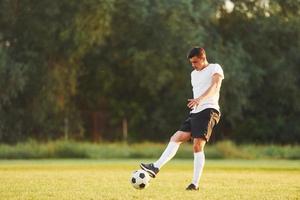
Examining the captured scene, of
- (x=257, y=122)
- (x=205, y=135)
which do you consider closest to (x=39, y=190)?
(x=205, y=135)

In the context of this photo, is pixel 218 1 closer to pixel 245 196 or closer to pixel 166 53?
pixel 166 53

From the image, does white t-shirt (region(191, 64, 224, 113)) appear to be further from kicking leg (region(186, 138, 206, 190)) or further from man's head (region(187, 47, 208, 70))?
kicking leg (region(186, 138, 206, 190))

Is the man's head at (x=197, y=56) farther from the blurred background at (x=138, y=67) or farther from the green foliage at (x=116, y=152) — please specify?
the blurred background at (x=138, y=67)

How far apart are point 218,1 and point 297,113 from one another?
6386mm

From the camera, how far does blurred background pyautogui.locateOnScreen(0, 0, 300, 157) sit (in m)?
31.0

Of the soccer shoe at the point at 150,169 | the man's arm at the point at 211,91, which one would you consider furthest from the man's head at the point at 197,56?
the soccer shoe at the point at 150,169

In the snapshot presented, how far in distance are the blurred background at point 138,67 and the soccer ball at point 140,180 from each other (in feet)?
67.3

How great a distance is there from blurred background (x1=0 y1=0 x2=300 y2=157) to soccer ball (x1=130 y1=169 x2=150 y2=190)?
20.5 m

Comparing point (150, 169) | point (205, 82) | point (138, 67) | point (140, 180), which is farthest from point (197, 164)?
point (138, 67)

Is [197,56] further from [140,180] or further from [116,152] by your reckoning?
[116,152]

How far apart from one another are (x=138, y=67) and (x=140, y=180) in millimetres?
22335

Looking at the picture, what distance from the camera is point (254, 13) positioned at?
113 ft

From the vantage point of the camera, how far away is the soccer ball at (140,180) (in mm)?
9908

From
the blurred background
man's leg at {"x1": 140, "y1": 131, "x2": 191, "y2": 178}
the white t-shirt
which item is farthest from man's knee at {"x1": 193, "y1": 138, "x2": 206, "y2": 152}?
the blurred background
